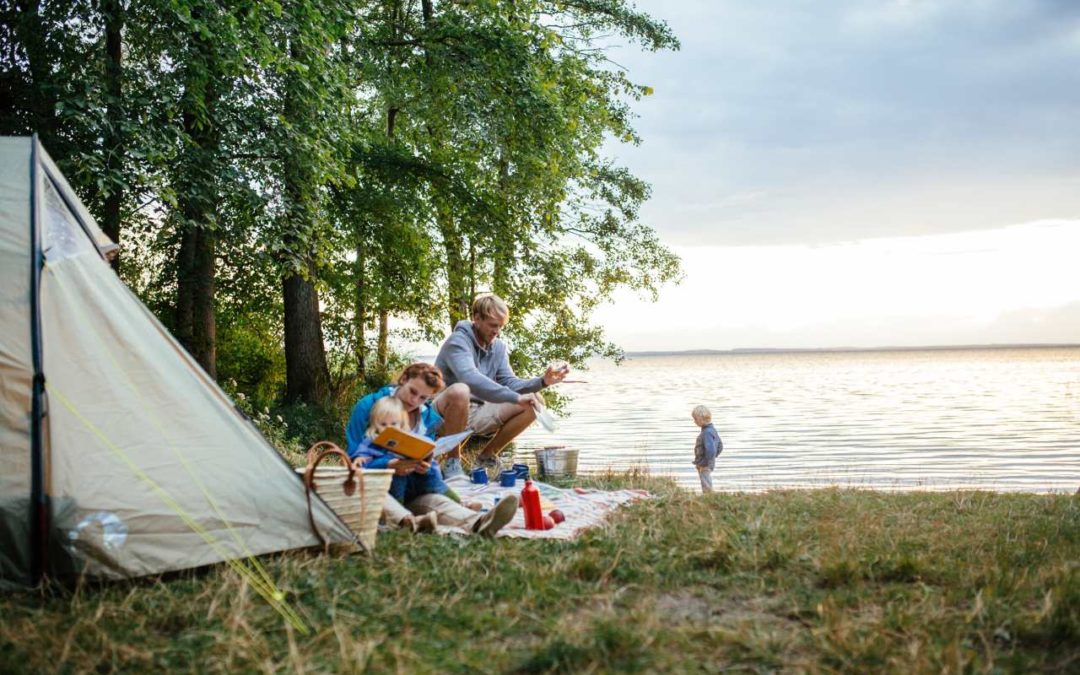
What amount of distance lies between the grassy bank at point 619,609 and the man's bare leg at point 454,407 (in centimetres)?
197

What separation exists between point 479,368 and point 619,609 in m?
3.80

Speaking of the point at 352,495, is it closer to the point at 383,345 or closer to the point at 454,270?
the point at 454,270

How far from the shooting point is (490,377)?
689 cm

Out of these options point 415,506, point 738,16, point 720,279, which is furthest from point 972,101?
point 415,506

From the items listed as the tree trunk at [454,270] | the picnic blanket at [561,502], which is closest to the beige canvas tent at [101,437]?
the picnic blanket at [561,502]

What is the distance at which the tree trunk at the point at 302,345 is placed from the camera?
12414 millimetres

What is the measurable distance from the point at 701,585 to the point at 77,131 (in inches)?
277

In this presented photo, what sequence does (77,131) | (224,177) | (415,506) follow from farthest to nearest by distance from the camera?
(224,177) < (77,131) < (415,506)

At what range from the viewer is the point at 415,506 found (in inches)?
198

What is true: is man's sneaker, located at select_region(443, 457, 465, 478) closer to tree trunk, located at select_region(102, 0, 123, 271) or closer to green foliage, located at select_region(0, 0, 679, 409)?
green foliage, located at select_region(0, 0, 679, 409)

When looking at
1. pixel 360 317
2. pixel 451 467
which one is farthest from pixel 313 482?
pixel 360 317

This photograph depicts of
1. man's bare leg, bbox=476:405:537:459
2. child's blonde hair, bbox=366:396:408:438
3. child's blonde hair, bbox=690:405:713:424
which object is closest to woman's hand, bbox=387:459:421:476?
child's blonde hair, bbox=366:396:408:438

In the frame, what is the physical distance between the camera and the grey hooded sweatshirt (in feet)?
21.2

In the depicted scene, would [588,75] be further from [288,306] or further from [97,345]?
[97,345]
